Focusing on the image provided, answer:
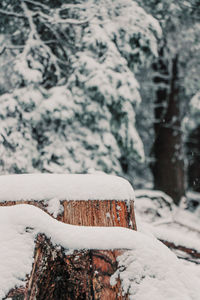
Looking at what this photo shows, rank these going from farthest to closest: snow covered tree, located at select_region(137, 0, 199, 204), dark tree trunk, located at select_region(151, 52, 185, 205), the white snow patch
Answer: dark tree trunk, located at select_region(151, 52, 185, 205) < snow covered tree, located at select_region(137, 0, 199, 204) < the white snow patch

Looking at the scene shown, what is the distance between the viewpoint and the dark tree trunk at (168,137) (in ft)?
24.2

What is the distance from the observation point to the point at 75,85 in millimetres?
4934

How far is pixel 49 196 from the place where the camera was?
1.63 m

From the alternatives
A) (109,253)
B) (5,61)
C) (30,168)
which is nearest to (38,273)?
(109,253)

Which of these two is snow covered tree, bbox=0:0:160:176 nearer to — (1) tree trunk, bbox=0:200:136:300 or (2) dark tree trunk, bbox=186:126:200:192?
(1) tree trunk, bbox=0:200:136:300

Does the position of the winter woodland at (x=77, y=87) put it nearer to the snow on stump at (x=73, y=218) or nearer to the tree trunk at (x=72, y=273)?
the snow on stump at (x=73, y=218)

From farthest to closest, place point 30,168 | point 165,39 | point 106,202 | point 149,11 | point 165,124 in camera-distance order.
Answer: point 165,124, point 165,39, point 149,11, point 30,168, point 106,202

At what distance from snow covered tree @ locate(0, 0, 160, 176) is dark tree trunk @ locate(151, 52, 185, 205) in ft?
8.26

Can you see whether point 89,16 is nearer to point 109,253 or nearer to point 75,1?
point 75,1

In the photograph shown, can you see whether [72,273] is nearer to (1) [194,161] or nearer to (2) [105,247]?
(2) [105,247]

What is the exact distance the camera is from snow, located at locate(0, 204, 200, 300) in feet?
4.13

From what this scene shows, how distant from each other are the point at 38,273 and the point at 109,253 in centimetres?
34

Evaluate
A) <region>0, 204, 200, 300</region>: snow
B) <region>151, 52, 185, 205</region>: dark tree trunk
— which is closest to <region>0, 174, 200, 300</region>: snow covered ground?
<region>0, 204, 200, 300</region>: snow

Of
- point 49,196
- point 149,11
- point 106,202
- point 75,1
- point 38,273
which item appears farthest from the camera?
point 149,11
